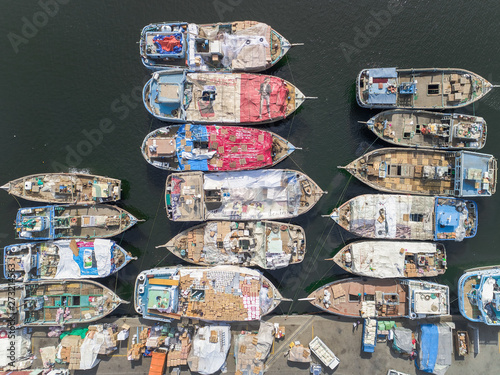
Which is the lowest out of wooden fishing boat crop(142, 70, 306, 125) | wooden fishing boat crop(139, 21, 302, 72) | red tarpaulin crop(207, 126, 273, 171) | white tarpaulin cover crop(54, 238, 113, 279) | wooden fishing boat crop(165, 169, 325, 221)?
white tarpaulin cover crop(54, 238, 113, 279)

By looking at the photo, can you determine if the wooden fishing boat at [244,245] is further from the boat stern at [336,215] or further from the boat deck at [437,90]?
the boat deck at [437,90]

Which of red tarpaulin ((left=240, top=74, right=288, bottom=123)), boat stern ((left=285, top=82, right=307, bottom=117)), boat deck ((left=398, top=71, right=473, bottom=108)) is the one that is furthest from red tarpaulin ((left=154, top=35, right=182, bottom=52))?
boat deck ((left=398, top=71, right=473, bottom=108))

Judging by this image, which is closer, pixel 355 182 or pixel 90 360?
pixel 90 360

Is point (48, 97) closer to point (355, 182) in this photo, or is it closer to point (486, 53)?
point (355, 182)

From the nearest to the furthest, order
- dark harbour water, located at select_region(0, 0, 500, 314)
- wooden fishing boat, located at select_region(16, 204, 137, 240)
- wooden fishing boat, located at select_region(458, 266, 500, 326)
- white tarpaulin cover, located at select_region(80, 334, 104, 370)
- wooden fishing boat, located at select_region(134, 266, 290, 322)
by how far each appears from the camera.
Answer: wooden fishing boat, located at select_region(134, 266, 290, 322), wooden fishing boat, located at select_region(458, 266, 500, 326), white tarpaulin cover, located at select_region(80, 334, 104, 370), wooden fishing boat, located at select_region(16, 204, 137, 240), dark harbour water, located at select_region(0, 0, 500, 314)

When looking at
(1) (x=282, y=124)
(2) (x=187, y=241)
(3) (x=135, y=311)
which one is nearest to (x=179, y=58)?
(1) (x=282, y=124)

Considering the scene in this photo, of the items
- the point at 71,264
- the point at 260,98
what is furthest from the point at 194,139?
the point at 71,264

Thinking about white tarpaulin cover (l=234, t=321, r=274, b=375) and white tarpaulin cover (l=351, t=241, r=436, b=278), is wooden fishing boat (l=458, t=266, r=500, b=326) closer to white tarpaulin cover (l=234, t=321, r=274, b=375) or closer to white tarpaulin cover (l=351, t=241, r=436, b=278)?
white tarpaulin cover (l=351, t=241, r=436, b=278)
